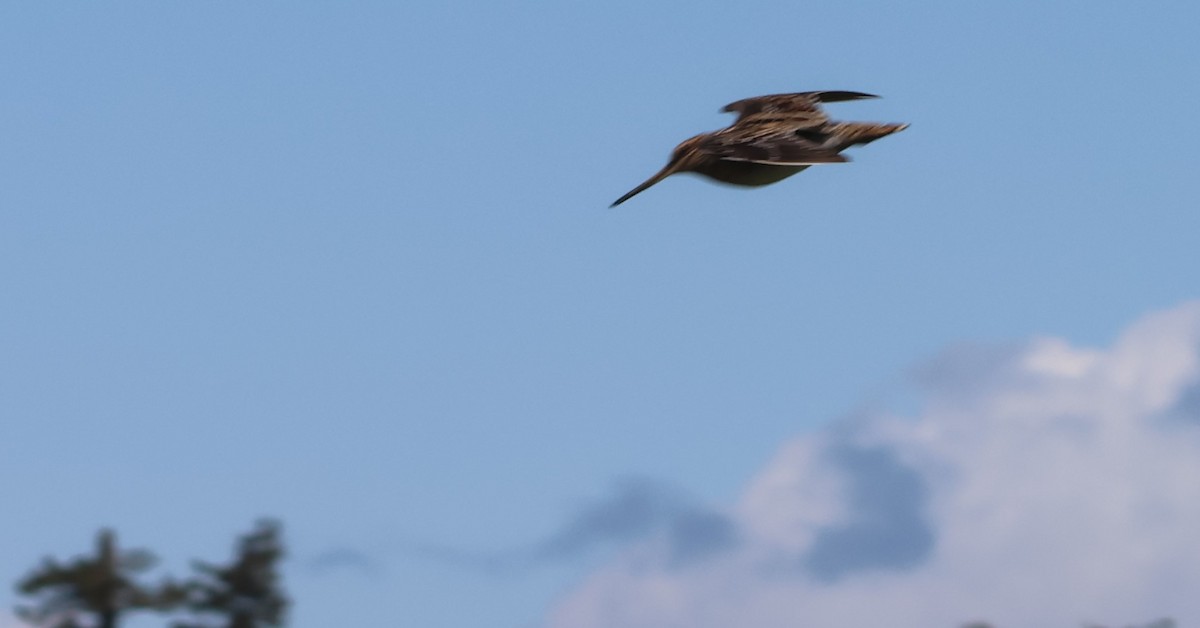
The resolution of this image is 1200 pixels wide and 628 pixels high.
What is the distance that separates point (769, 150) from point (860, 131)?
8.58 ft

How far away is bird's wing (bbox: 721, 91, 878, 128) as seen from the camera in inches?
719

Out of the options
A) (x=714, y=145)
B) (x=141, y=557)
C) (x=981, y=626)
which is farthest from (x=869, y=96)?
(x=141, y=557)

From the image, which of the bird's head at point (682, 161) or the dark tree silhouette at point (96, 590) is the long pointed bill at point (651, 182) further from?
the dark tree silhouette at point (96, 590)

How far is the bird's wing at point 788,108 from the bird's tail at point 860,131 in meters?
0.17

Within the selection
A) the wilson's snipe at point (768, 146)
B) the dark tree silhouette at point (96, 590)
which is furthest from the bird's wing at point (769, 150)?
the dark tree silhouette at point (96, 590)

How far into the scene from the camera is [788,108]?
19.0 metres

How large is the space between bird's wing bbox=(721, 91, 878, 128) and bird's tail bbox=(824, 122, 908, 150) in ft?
0.55

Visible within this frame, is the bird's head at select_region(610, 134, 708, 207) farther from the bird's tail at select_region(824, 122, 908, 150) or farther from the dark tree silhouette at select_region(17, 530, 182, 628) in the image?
the dark tree silhouette at select_region(17, 530, 182, 628)

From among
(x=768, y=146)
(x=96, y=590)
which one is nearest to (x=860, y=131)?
(x=768, y=146)

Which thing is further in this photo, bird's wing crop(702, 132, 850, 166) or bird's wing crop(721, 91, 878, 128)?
bird's wing crop(721, 91, 878, 128)

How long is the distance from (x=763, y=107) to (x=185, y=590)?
17257mm

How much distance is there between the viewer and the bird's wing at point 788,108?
18.2m

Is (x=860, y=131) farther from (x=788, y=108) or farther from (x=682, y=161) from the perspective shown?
(x=682, y=161)

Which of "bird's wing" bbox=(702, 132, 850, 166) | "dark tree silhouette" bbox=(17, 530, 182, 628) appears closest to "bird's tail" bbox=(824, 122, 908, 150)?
"bird's wing" bbox=(702, 132, 850, 166)
